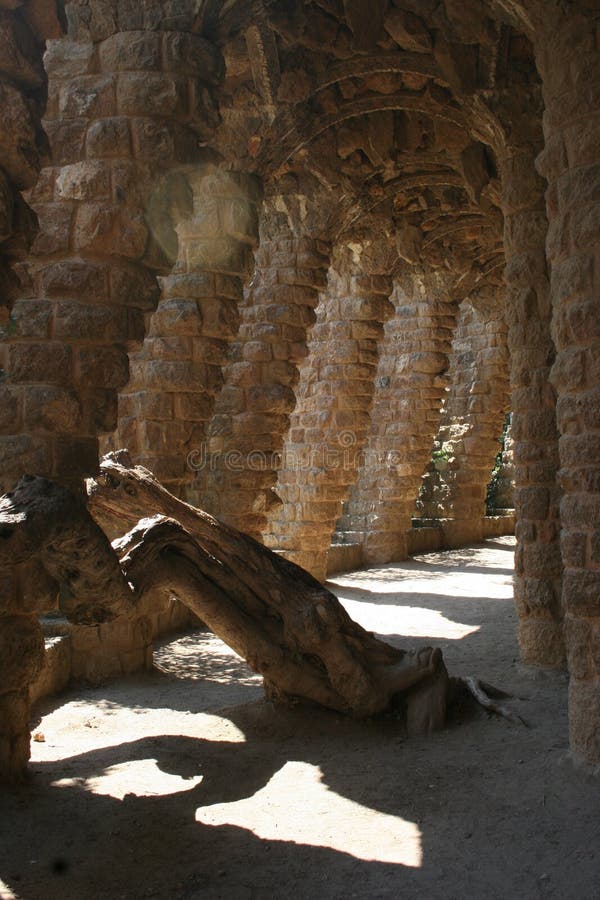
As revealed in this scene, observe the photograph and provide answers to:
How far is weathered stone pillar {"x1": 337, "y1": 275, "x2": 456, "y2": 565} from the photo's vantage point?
16094mm

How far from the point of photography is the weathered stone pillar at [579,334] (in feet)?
15.0

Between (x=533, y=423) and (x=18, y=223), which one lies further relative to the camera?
(x=533, y=423)

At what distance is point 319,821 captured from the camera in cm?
441

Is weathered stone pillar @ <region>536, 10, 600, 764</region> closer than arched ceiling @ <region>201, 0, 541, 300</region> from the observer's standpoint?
Yes

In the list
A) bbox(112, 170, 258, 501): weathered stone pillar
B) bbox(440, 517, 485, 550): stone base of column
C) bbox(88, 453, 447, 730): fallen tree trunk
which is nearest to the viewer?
bbox(88, 453, 447, 730): fallen tree trunk

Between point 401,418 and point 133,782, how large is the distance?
40.3 feet

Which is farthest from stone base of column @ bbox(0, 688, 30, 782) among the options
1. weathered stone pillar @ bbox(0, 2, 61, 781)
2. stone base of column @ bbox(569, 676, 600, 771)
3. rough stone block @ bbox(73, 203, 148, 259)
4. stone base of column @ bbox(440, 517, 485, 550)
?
stone base of column @ bbox(440, 517, 485, 550)

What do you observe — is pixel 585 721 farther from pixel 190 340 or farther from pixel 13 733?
pixel 190 340

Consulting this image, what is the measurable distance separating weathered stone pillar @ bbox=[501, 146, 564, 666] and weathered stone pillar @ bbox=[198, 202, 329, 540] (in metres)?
4.35

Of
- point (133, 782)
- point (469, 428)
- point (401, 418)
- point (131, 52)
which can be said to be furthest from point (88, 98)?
point (469, 428)

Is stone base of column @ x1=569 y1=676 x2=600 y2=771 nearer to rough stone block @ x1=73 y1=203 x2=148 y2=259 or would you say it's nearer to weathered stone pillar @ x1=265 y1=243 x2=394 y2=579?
rough stone block @ x1=73 y1=203 x2=148 y2=259

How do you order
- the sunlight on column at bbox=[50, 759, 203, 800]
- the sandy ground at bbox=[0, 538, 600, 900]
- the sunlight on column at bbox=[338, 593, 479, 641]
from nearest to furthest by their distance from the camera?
the sandy ground at bbox=[0, 538, 600, 900] → the sunlight on column at bbox=[50, 759, 203, 800] → the sunlight on column at bbox=[338, 593, 479, 641]

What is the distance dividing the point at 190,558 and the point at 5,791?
6.38 feet

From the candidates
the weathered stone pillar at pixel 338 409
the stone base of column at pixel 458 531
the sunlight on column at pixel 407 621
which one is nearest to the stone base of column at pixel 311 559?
the weathered stone pillar at pixel 338 409
